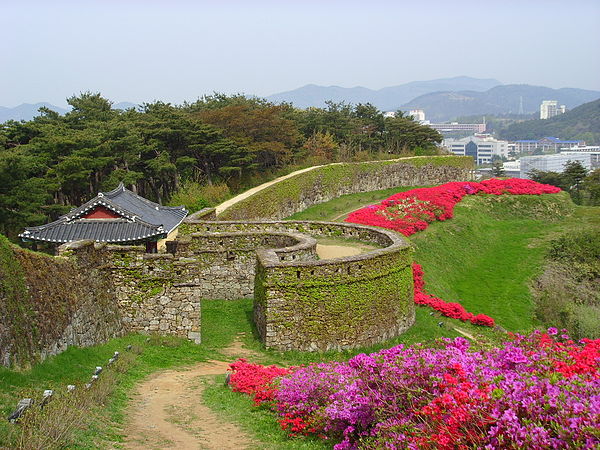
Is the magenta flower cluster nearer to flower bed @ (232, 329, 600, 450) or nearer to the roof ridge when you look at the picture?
flower bed @ (232, 329, 600, 450)

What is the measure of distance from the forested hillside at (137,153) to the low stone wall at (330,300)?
16.3 metres

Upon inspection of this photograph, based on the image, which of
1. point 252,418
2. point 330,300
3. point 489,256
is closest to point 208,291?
point 330,300

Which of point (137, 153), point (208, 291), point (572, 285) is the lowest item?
point (572, 285)

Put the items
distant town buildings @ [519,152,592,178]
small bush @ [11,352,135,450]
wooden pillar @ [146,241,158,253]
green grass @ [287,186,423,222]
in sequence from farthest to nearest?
distant town buildings @ [519,152,592,178] < green grass @ [287,186,423,222] < wooden pillar @ [146,241,158,253] < small bush @ [11,352,135,450]

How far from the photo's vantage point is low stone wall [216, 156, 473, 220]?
1425 inches

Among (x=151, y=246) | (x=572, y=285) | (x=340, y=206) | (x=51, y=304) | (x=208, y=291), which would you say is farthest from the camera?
(x=340, y=206)

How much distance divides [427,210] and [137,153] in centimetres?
1878

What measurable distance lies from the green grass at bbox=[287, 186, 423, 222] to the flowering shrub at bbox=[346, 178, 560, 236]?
3165 millimetres

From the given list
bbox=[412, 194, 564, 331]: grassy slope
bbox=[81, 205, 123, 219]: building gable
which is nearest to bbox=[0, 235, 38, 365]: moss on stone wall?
bbox=[81, 205, 123, 219]: building gable

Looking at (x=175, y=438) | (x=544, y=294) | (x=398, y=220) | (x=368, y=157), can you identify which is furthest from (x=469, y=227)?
(x=175, y=438)

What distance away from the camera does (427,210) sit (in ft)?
126

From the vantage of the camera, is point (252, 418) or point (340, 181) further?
point (340, 181)

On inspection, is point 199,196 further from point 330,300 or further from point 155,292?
point 330,300

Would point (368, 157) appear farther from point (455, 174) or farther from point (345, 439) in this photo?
point (345, 439)
